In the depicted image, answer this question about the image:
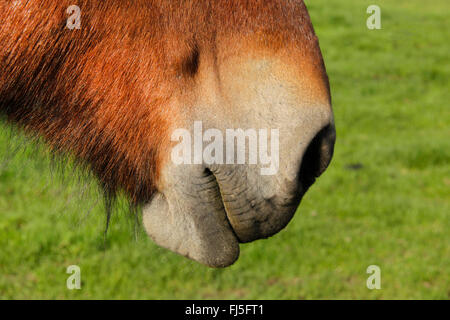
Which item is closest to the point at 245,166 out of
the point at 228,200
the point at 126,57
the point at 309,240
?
the point at 228,200

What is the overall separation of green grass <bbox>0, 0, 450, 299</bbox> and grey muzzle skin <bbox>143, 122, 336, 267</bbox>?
389 mm

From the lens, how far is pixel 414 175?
6.11 m

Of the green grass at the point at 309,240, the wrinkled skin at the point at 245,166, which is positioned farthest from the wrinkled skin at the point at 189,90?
the green grass at the point at 309,240

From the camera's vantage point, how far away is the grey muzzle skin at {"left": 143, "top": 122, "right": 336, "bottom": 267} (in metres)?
1.60

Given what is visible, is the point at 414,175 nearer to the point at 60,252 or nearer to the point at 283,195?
the point at 60,252

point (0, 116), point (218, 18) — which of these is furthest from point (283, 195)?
point (0, 116)

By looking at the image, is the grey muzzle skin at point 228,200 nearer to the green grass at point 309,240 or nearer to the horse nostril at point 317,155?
the horse nostril at point 317,155

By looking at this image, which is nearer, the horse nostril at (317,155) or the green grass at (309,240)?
the horse nostril at (317,155)

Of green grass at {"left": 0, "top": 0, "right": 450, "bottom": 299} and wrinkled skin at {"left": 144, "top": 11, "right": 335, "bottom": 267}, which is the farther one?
green grass at {"left": 0, "top": 0, "right": 450, "bottom": 299}

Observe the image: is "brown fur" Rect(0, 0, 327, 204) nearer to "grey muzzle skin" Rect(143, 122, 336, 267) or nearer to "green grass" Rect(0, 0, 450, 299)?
"grey muzzle skin" Rect(143, 122, 336, 267)

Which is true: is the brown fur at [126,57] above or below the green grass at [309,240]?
above

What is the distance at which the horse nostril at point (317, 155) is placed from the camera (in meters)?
1.63

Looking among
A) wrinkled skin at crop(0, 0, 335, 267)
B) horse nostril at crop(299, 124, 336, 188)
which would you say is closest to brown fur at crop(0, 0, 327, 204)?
wrinkled skin at crop(0, 0, 335, 267)

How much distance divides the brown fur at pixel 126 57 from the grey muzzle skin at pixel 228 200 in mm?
103
